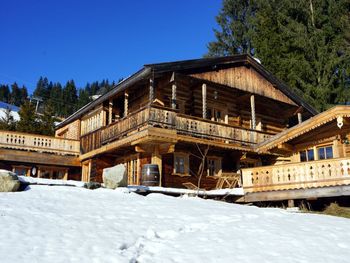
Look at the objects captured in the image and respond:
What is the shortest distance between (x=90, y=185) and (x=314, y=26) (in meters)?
27.7

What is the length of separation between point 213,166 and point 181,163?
2.21 meters

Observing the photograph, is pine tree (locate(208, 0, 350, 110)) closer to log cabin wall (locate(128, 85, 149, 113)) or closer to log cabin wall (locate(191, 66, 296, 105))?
log cabin wall (locate(191, 66, 296, 105))

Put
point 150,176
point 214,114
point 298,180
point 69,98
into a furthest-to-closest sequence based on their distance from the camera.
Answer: point 69,98
point 214,114
point 150,176
point 298,180

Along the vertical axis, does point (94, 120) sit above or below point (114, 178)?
above

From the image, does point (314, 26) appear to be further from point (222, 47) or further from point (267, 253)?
point (267, 253)

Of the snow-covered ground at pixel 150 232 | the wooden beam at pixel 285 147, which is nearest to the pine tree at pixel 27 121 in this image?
the wooden beam at pixel 285 147

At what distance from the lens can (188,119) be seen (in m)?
17.6

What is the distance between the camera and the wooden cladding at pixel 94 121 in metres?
22.6

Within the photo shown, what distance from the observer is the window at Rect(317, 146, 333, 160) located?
18.4 m

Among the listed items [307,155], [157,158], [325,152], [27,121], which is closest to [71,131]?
[157,158]

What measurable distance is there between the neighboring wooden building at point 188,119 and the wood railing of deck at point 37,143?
0.92 meters

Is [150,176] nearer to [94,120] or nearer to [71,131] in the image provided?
[94,120]

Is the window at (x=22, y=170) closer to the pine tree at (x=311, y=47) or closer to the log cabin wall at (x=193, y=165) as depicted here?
the log cabin wall at (x=193, y=165)

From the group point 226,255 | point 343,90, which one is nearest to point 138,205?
point 226,255
